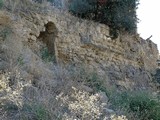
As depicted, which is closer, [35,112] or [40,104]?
[35,112]

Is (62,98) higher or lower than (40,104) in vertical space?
higher

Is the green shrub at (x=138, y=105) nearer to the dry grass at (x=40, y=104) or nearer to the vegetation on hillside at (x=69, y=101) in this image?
the vegetation on hillside at (x=69, y=101)

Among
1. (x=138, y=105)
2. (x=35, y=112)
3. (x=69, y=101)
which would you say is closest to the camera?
(x=35, y=112)

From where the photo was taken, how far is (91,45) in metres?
10.8

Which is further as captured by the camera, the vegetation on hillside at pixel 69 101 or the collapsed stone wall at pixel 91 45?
the collapsed stone wall at pixel 91 45

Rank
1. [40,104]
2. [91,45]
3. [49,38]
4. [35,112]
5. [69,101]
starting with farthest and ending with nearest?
[91,45] → [49,38] → [69,101] → [40,104] → [35,112]

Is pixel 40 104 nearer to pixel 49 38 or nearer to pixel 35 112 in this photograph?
pixel 35 112

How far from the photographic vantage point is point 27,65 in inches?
277

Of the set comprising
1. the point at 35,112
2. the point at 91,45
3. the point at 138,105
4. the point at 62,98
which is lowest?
the point at 35,112

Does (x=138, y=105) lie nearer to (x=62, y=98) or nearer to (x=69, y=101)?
(x=69, y=101)

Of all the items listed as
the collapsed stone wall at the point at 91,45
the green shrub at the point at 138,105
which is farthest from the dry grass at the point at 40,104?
the collapsed stone wall at the point at 91,45

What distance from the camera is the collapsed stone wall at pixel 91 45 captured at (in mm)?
9502

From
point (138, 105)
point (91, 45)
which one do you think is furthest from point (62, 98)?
point (91, 45)

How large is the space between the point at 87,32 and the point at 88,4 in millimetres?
1113
